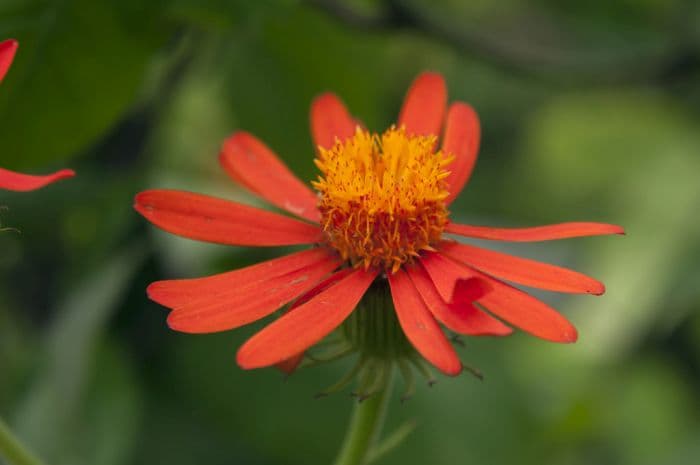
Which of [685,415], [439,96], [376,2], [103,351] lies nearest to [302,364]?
[439,96]

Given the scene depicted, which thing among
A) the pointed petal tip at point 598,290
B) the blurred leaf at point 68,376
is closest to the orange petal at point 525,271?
the pointed petal tip at point 598,290

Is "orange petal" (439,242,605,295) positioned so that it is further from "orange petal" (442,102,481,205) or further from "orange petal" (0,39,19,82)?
"orange petal" (0,39,19,82)

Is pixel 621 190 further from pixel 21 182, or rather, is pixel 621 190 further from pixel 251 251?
pixel 21 182

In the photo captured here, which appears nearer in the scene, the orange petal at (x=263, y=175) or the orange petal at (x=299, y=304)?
the orange petal at (x=299, y=304)

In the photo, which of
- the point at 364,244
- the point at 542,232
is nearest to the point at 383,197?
the point at 364,244

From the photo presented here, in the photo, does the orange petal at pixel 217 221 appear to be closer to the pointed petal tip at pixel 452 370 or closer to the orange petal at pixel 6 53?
Result: the orange petal at pixel 6 53

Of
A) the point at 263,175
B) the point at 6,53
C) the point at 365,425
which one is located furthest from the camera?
the point at 263,175

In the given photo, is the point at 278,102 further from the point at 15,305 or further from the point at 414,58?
the point at 414,58
